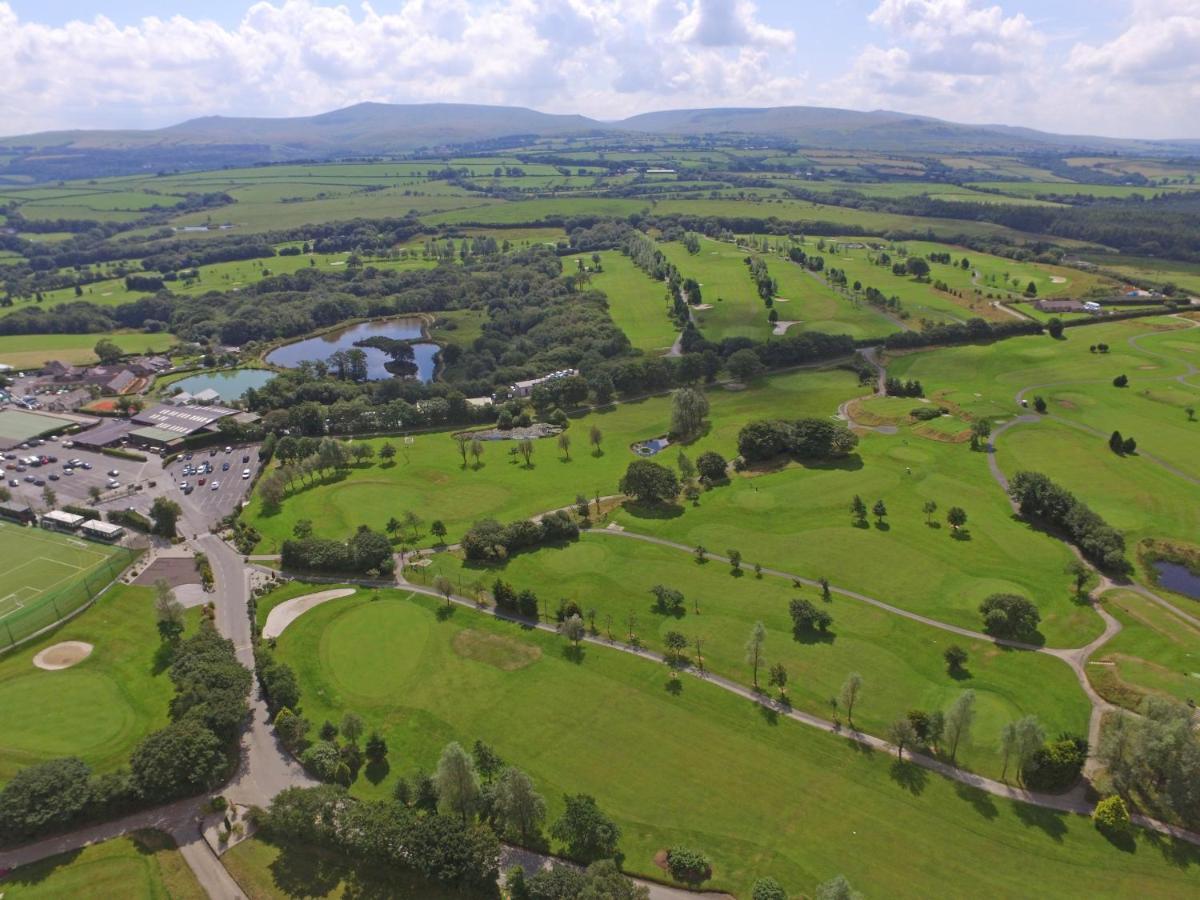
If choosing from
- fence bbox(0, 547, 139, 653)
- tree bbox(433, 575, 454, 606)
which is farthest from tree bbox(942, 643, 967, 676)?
fence bbox(0, 547, 139, 653)

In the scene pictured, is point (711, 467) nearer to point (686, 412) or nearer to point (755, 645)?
point (686, 412)

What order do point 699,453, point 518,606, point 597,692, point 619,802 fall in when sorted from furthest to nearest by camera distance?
point 699,453
point 518,606
point 597,692
point 619,802

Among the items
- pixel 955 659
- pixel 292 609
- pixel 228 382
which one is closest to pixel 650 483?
pixel 955 659

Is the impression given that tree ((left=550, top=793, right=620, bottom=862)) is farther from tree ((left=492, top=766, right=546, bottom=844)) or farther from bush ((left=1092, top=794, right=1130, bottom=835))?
Result: bush ((left=1092, top=794, right=1130, bottom=835))

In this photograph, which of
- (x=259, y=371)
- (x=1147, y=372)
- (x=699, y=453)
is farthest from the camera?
(x=259, y=371)

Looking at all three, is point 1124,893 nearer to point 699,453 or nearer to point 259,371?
point 699,453

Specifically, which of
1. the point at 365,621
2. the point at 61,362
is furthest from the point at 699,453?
the point at 61,362
